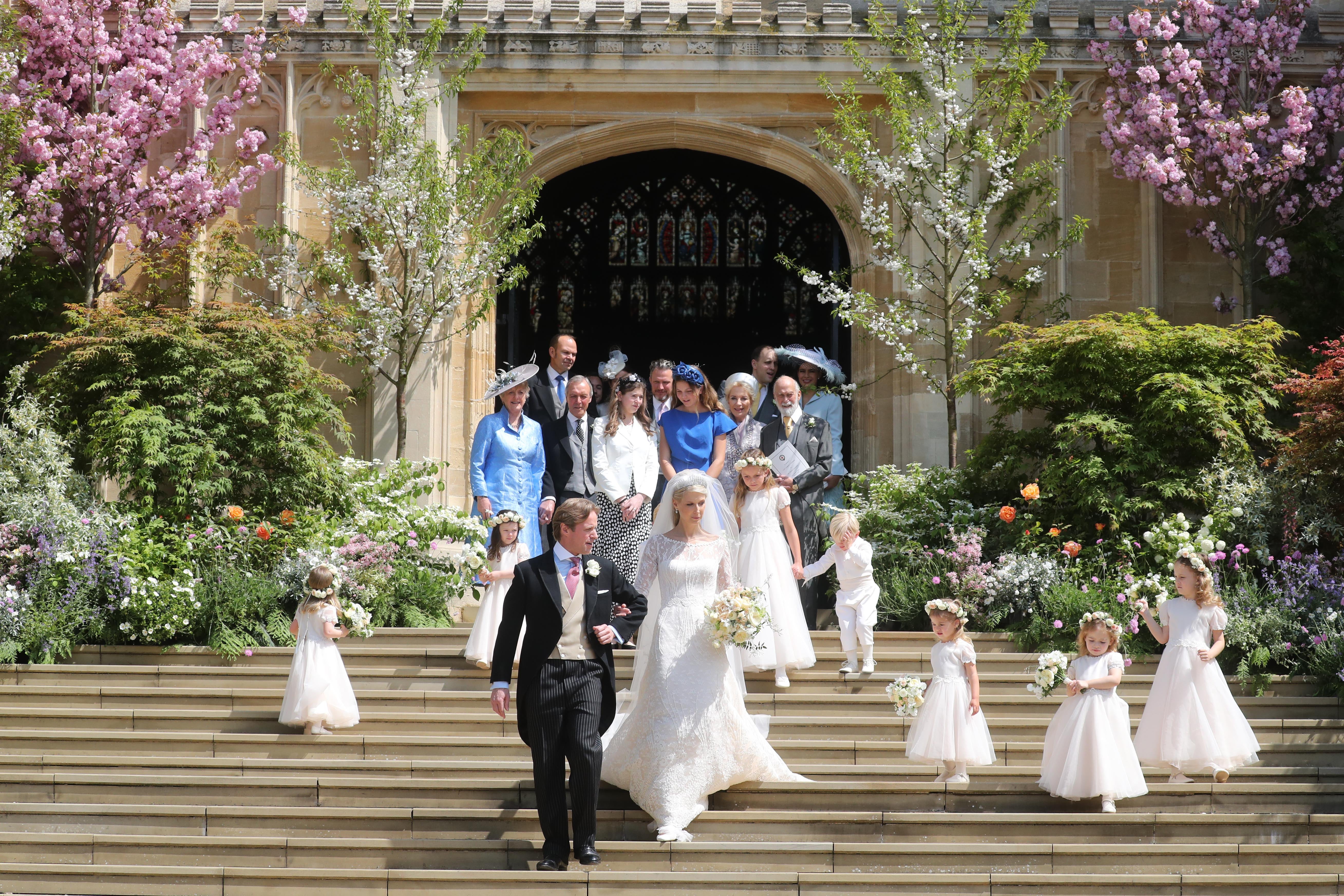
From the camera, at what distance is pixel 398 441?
1272 cm

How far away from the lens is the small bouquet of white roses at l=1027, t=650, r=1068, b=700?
7074 millimetres

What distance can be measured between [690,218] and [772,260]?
1.06 meters

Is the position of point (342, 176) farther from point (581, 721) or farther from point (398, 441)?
point (581, 721)

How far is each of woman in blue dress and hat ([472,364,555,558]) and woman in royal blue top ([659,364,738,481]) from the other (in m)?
0.96

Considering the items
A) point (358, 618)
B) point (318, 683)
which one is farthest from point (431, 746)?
point (358, 618)

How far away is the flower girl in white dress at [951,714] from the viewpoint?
7.16m

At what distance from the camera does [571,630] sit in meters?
6.43

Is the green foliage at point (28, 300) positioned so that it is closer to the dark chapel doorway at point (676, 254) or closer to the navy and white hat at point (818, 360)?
the dark chapel doorway at point (676, 254)

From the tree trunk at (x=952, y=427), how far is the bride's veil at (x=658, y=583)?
5.35m

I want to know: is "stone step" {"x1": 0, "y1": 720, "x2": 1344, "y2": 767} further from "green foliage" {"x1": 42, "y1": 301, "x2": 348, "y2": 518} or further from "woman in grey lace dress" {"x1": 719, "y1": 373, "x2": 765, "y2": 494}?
"green foliage" {"x1": 42, "y1": 301, "x2": 348, "y2": 518}

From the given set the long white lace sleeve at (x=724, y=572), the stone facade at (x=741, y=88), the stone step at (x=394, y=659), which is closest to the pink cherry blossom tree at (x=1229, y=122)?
the stone facade at (x=741, y=88)

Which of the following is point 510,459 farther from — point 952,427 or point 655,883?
point 952,427

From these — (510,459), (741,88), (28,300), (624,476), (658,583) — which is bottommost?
(658,583)

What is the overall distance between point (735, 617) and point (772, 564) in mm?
2253
